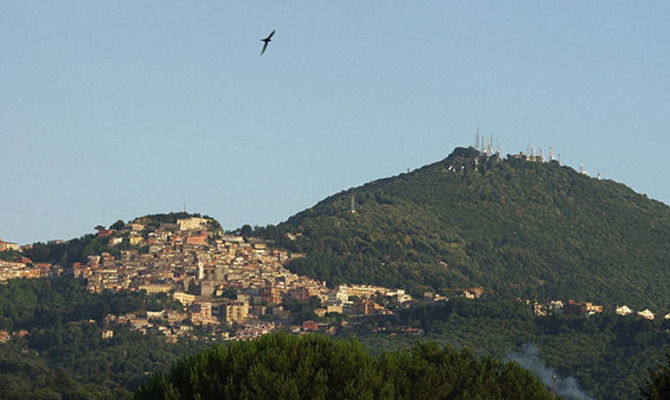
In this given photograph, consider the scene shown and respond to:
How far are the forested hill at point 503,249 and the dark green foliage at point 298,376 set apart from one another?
122850mm

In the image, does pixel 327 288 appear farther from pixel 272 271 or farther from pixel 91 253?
pixel 91 253

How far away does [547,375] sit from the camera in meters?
108

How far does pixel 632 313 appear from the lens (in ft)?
487

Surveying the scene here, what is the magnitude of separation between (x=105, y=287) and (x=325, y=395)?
12590 cm

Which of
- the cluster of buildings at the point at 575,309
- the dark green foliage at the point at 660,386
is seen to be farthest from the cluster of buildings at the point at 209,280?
the dark green foliage at the point at 660,386

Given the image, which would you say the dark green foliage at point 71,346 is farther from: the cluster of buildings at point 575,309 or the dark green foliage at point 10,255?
the cluster of buildings at point 575,309

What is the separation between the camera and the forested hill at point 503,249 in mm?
172375

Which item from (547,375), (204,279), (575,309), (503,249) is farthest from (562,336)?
(503,249)

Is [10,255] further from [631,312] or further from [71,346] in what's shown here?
[631,312]

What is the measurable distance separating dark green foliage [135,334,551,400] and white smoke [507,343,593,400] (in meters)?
53.2

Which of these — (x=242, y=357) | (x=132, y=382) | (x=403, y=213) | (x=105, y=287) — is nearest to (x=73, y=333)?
(x=105, y=287)

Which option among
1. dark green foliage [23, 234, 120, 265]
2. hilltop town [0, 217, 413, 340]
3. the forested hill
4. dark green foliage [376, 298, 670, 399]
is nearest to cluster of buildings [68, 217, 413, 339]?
hilltop town [0, 217, 413, 340]

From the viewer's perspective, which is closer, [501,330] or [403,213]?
[501,330]

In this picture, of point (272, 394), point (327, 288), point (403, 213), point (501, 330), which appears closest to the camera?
point (272, 394)
